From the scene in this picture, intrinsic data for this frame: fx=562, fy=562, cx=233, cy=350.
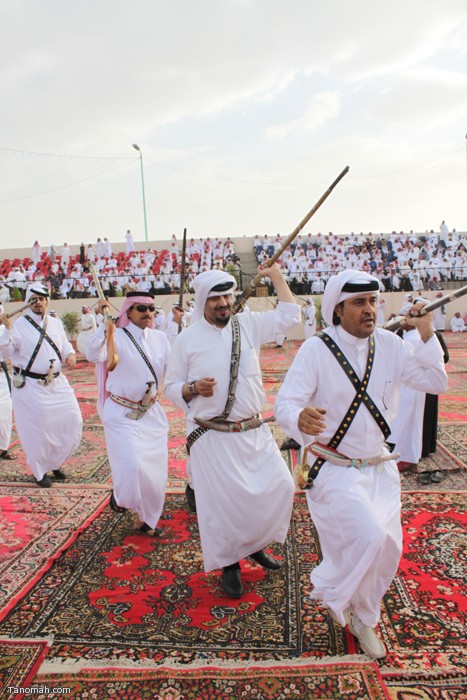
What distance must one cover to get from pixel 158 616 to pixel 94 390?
8.71 metres

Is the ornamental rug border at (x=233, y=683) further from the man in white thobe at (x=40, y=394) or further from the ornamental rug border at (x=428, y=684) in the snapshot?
the man in white thobe at (x=40, y=394)

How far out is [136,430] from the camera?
14.3 feet

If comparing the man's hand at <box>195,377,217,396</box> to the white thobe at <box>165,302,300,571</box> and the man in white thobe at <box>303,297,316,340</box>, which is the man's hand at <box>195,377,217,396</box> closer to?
the white thobe at <box>165,302,300,571</box>

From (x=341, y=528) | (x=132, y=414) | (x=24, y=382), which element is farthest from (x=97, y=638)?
(x=24, y=382)

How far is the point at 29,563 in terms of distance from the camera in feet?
12.7

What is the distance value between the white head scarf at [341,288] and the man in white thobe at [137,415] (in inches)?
77.0

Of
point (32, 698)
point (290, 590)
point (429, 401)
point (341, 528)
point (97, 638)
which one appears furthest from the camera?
point (429, 401)

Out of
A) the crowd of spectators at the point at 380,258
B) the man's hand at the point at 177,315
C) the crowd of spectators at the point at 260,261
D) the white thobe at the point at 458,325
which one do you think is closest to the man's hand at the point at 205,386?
the man's hand at the point at 177,315

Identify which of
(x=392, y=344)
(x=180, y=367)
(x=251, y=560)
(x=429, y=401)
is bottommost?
(x=251, y=560)

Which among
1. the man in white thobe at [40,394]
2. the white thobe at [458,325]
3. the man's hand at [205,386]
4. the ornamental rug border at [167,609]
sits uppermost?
the man's hand at [205,386]

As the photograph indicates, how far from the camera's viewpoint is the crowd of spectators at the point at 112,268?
74.9ft

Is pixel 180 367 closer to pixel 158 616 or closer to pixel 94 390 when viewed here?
pixel 158 616

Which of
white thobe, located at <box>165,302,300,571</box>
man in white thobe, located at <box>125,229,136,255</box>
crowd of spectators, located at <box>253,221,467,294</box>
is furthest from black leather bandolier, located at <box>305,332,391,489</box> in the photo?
man in white thobe, located at <box>125,229,136,255</box>

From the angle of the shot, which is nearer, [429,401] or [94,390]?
[429,401]
